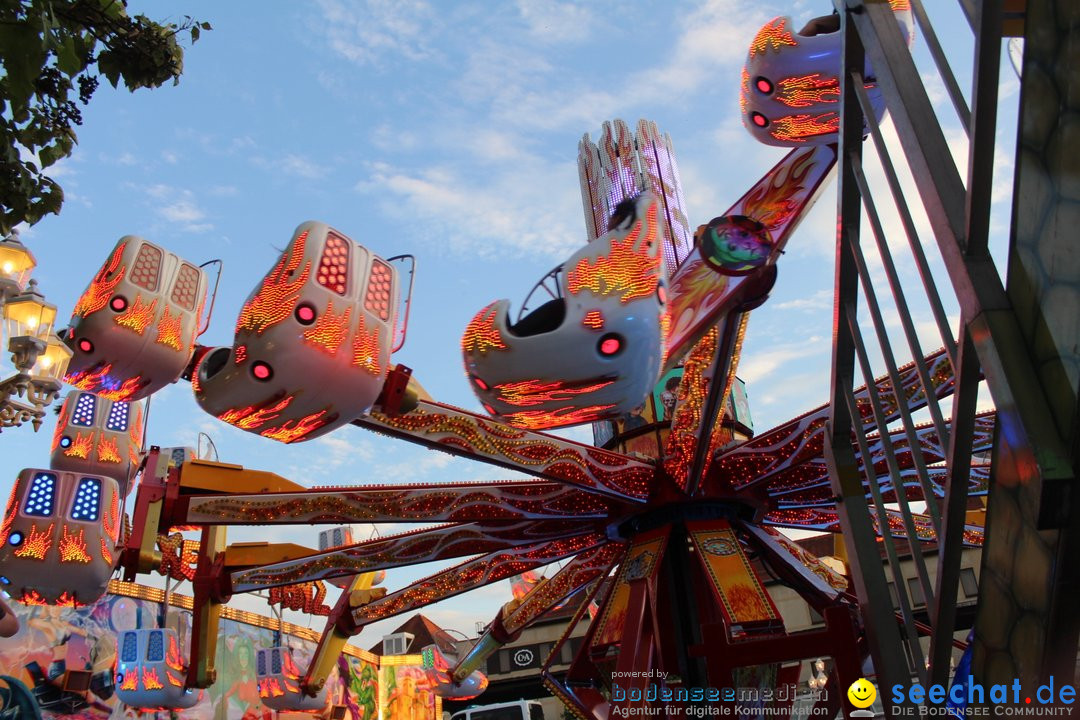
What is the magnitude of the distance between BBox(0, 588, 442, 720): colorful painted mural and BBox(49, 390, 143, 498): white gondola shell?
329 centimetres

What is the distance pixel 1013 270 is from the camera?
2670 mm

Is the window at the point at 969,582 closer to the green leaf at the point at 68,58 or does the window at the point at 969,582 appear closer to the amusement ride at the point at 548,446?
the amusement ride at the point at 548,446

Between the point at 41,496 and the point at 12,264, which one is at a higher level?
the point at 12,264

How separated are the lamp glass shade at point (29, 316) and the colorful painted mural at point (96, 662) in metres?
7.33

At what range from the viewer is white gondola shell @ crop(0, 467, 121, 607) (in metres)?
9.12

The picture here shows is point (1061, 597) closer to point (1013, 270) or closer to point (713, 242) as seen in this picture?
point (1013, 270)

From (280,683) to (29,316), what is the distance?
10532 millimetres

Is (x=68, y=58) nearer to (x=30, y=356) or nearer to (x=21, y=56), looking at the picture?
(x=21, y=56)

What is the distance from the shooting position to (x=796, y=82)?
7.42 meters

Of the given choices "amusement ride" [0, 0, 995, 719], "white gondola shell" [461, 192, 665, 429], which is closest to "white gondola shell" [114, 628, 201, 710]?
"amusement ride" [0, 0, 995, 719]

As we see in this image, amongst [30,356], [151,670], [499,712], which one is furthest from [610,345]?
[499,712]

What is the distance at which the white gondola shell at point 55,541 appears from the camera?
9.12 m

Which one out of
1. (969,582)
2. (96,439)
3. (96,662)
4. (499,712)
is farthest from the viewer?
(969,582)

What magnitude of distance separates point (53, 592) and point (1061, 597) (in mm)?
9539
